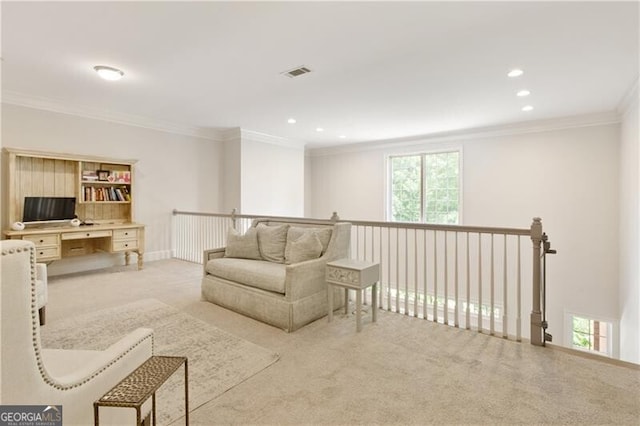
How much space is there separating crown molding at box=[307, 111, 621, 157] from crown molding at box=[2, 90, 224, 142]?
3.37 meters

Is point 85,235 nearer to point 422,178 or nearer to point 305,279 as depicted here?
point 305,279

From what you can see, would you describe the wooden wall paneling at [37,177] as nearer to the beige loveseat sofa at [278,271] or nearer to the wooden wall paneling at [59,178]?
the wooden wall paneling at [59,178]

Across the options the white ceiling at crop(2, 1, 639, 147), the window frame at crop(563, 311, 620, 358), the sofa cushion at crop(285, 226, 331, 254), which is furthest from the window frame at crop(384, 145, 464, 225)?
the sofa cushion at crop(285, 226, 331, 254)

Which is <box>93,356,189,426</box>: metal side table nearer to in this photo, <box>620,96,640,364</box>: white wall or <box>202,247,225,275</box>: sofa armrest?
<box>202,247,225,275</box>: sofa armrest

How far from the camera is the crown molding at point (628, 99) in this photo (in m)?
3.79

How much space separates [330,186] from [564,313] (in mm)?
5396

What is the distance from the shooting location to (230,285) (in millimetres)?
3410

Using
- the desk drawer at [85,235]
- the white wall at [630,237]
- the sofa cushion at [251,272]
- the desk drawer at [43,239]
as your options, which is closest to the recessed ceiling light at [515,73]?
the white wall at [630,237]

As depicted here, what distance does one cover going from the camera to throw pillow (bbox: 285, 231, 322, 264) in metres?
3.20

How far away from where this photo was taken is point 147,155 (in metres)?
5.66

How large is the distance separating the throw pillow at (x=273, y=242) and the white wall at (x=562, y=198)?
419cm

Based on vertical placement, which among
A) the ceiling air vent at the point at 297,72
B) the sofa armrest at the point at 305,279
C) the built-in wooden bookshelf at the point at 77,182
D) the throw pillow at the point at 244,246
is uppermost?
the ceiling air vent at the point at 297,72

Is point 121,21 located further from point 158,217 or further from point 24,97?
point 158,217

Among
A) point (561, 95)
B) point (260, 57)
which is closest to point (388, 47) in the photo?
point (260, 57)
